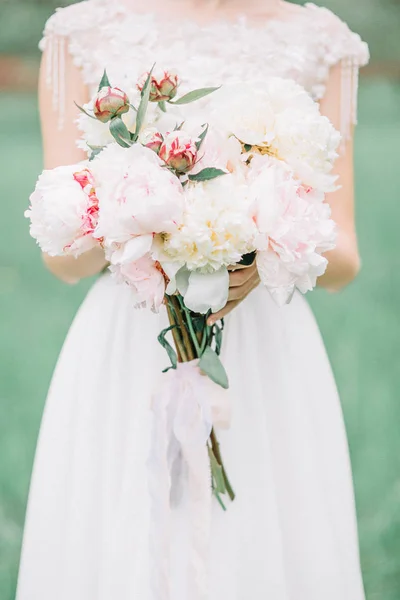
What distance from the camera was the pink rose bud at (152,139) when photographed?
73 centimetres

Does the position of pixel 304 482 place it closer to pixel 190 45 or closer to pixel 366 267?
pixel 190 45

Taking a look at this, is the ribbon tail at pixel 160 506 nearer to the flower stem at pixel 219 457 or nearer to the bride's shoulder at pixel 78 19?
→ the flower stem at pixel 219 457

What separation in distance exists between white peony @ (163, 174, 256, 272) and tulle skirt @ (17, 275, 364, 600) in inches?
12.3

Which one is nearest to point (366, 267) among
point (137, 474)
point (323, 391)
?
point (323, 391)

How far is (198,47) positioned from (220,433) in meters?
0.54

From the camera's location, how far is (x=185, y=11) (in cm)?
112

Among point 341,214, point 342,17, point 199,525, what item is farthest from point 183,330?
point 342,17

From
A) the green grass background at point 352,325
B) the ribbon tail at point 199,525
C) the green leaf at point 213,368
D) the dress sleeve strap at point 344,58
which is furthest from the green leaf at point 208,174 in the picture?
the green grass background at point 352,325

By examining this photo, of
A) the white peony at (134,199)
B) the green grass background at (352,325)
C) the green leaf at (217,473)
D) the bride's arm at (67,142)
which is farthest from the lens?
the green grass background at (352,325)

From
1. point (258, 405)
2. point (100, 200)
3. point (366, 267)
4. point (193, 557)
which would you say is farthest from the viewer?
point (366, 267)

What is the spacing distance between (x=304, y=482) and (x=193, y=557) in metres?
0.21

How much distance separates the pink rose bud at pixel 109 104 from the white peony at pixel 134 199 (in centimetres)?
3

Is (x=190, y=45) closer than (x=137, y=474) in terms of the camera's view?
No

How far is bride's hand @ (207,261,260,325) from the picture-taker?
845 mm
